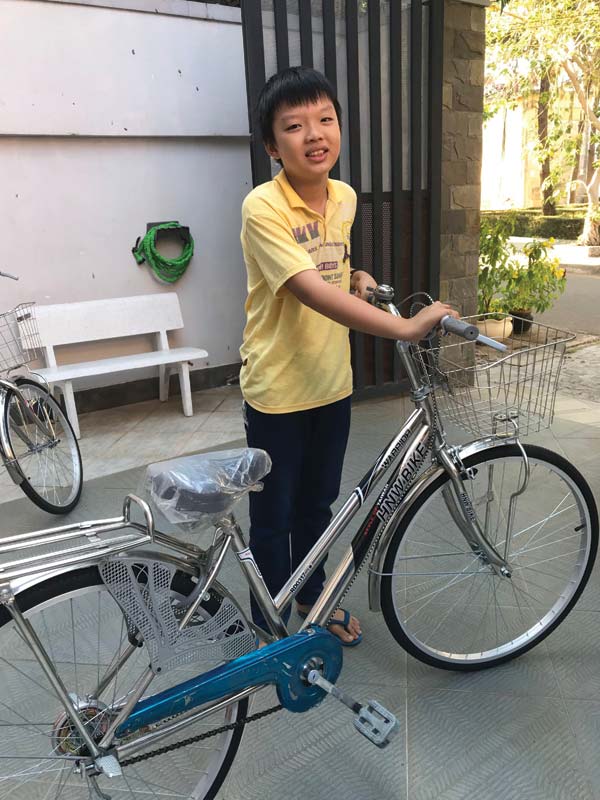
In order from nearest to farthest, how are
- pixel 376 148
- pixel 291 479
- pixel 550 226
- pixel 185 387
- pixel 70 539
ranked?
pixel 70 539 → pixel 291 479 → pixel 376 148 → pixel 185 387 → pixel 550 226

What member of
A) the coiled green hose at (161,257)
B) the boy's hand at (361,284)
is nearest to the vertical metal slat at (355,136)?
the coiled green hose at (161,257)

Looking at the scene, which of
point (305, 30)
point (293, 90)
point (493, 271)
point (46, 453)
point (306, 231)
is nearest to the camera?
point (293, 90)

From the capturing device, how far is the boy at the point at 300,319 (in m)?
1.57

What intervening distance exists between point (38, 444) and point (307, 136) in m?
2.31

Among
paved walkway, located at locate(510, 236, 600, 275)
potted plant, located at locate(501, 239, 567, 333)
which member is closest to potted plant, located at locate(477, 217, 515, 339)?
potted plant, located at locate(501, 239, 567, 333)

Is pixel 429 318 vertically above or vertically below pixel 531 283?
above

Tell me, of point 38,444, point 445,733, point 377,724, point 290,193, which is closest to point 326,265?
point 290,193

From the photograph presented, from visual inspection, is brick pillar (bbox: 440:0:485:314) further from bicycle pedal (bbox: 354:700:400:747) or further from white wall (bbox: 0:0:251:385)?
bicycle pedal (bbox: 354:700:400:747)

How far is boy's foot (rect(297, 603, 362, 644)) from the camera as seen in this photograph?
2234mm

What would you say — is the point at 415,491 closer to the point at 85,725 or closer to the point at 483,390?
the point at 483,390

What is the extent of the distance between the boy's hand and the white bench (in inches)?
103

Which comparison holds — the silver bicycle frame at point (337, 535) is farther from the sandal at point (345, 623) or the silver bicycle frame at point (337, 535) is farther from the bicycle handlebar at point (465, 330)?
the sandal at point (345, 623)

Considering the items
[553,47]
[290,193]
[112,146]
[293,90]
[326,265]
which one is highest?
[553,47]

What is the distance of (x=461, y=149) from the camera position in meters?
4.60
